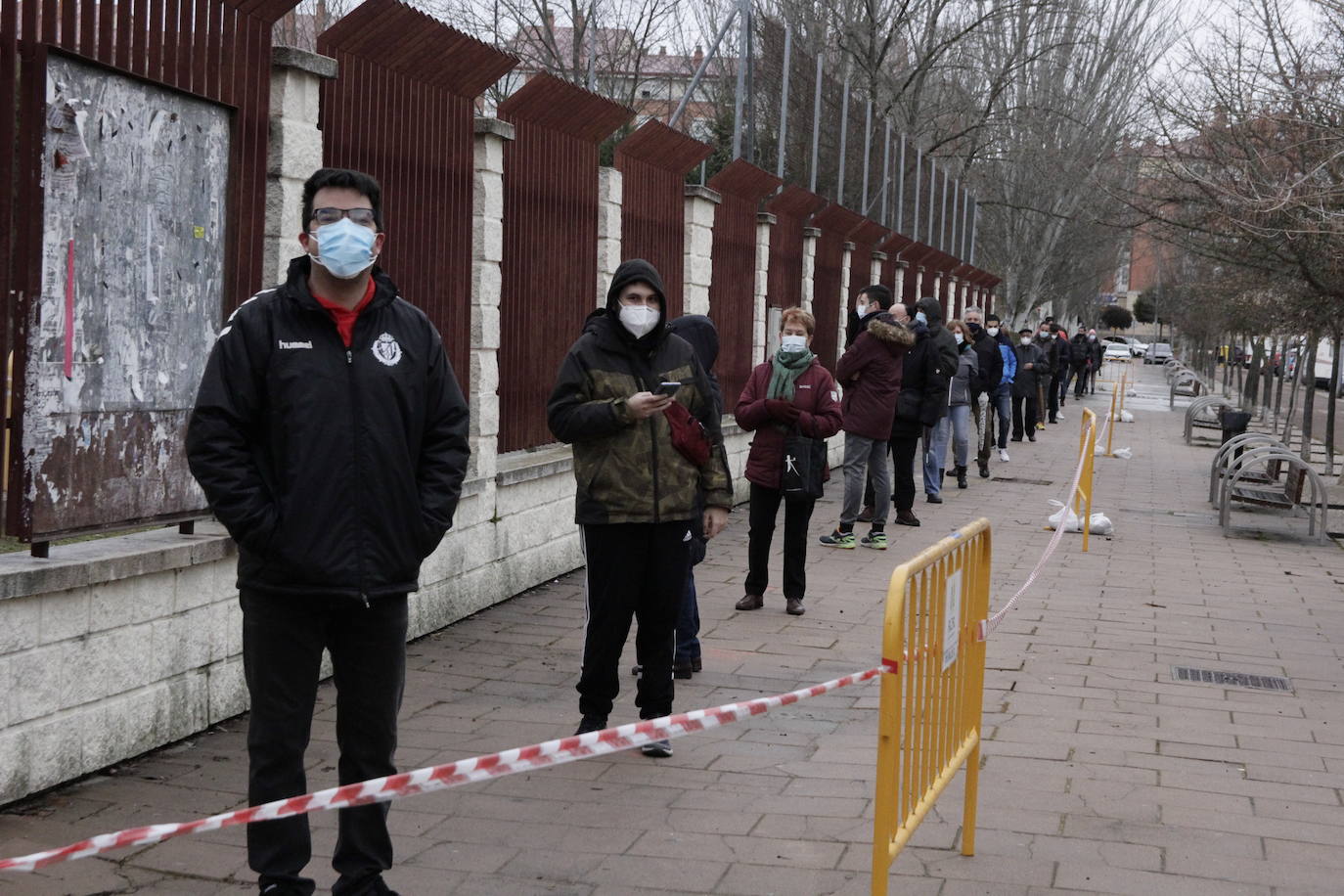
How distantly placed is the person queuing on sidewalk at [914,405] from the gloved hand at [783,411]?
401 centimetres

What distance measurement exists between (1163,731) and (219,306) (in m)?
4.26

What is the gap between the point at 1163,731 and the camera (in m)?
6.63

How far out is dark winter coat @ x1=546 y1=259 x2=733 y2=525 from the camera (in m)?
5.71

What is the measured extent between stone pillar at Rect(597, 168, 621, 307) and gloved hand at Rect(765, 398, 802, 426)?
103 inches

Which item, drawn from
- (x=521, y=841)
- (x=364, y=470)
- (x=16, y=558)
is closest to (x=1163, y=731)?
(x=521, y=841)

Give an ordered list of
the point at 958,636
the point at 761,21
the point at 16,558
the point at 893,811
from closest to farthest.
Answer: the point at 893,811, the point at 958,636, the point at 16,558, the point at 761,21

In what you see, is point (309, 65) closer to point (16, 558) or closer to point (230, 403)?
point (16, 558)

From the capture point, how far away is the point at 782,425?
29.4ft

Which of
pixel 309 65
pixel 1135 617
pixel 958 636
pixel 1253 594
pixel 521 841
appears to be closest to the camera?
pixel 958 636

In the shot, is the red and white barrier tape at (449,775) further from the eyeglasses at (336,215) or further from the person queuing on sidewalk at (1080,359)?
the person queuing on sidewalk at (1080,359)

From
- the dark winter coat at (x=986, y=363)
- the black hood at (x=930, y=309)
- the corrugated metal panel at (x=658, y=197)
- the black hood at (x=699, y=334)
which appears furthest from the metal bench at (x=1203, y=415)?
the black hood at (x=699, y=334)

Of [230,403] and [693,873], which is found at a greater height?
[230,403]

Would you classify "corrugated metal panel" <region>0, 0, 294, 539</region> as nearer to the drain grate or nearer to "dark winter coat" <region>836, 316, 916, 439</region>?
the drain grate

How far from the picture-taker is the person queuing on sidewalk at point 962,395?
15938 millimetres
